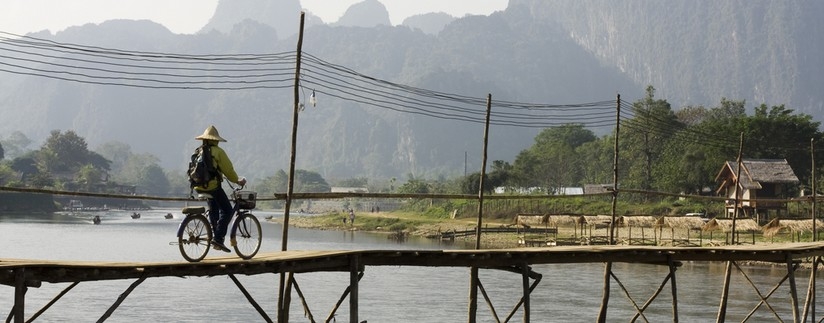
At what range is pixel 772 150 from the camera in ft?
339

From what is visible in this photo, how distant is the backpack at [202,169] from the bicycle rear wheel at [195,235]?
733 millimetres

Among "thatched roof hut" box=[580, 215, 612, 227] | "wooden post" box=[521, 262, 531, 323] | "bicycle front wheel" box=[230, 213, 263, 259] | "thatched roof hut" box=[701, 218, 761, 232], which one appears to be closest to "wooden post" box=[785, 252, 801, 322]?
"wooden post" box=[521, 262, 531, 323]

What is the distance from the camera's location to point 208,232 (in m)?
18.4

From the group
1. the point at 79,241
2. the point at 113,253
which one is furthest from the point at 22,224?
the point at 113,253

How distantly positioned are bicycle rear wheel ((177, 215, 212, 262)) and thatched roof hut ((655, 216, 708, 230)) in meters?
59.3

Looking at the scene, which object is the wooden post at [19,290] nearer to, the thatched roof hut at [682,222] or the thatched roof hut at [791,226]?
the thatched roof hut at [791,226]

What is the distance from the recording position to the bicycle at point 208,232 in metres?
18.3

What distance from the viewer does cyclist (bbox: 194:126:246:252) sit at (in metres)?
18.1

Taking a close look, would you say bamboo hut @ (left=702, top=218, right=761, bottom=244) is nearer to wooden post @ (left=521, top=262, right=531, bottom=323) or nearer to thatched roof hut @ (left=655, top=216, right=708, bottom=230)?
thatched roof hut @ (left=655, top=216, right=708, bottom=230)

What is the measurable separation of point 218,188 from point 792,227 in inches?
2190

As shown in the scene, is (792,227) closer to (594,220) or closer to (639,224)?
(639,224)

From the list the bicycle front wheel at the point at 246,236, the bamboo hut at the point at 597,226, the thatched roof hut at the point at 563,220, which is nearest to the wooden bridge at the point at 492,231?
the thatched roof hut at the point at 563,220

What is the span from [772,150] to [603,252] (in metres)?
85.6

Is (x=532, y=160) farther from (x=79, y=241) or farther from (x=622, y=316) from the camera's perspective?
(x=622, y=316)
